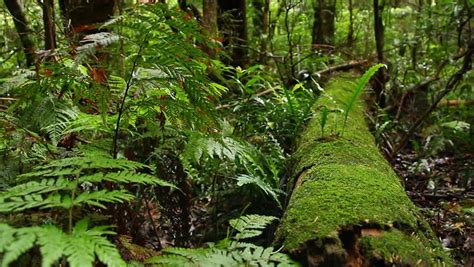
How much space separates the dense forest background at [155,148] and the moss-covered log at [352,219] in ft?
0.70

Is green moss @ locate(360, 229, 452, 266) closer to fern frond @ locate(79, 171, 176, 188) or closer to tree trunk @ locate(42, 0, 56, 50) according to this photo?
fern frond @ locate(79, 171, 176, 188)

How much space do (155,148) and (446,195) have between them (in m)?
2.79

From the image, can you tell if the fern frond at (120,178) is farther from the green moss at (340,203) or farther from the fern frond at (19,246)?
the green moss at (340,203)

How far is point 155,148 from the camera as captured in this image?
2.77 m

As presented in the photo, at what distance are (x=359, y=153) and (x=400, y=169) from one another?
216 cm

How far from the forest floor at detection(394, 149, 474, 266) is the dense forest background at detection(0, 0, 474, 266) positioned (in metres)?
0.01

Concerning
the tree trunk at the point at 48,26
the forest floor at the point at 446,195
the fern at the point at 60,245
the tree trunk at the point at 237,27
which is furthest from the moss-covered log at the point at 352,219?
the tree trunk at the point at 237,27

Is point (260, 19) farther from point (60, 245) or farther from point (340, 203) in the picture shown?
point (60, 245)

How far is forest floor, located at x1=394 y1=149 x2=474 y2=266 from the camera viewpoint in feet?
10.2

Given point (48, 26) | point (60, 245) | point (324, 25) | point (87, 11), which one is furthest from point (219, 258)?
point (324, 25)

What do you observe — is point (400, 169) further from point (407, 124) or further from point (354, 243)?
point (354, 243)

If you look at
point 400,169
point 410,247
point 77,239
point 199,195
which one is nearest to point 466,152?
point 400,169

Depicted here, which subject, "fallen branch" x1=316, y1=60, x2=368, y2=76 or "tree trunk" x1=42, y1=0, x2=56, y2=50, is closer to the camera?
"tree trunk" x1=42, y1=0, x2=56, y2=50

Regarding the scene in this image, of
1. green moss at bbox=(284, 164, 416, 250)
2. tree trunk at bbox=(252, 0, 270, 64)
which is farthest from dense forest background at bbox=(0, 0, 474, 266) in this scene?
tree trunk at bbox=(252, 0, 270, 64)
